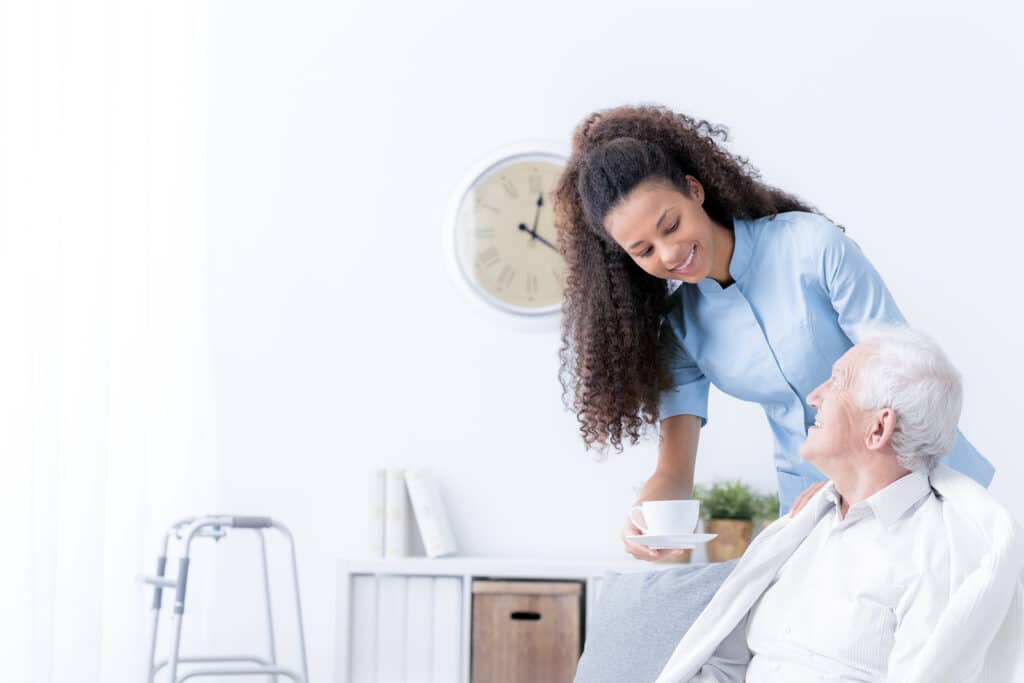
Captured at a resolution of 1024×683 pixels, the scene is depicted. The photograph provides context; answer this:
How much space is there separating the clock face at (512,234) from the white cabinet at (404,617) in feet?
2.48

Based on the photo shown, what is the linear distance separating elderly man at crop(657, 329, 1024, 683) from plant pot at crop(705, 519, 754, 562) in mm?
1110

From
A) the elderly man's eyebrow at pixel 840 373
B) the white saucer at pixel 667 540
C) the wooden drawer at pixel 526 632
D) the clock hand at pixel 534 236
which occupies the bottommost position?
the wooden drawer at pixel 526 632

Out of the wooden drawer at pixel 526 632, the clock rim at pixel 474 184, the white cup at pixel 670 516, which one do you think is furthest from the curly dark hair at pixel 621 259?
the clock rim at pixel 474 184

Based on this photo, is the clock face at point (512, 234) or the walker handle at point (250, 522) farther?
the clock face at point (512, 234)

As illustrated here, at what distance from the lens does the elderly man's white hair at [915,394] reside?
1.64m

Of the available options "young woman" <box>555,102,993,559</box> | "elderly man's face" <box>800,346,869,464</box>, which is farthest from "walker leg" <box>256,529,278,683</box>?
"elderly man's face" <box>800,346,869,464</box>

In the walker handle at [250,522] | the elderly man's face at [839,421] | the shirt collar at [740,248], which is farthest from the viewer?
the walker handle at [250,522]

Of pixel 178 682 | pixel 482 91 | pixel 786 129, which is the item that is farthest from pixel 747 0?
pixel 178 682

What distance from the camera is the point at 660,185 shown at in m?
1.85

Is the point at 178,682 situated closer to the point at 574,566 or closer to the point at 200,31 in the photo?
the point at 574,566

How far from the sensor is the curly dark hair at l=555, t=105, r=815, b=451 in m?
1.93

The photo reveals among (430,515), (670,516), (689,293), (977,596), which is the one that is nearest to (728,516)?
(430,515)

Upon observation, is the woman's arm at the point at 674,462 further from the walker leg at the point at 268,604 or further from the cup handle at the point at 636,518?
the walker leg at the point at 268,604

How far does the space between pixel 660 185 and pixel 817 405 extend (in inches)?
16.5
